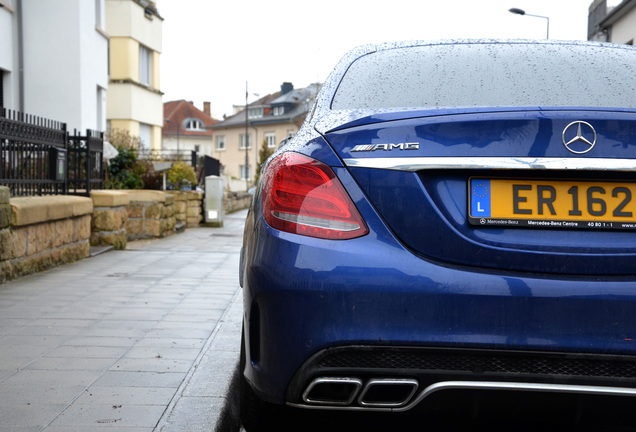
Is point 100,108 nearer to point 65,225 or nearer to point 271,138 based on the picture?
point 65,225

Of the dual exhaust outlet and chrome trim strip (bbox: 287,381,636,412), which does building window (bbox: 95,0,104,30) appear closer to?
the dual exhaust outlet

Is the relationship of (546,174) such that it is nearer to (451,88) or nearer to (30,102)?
(451,88)

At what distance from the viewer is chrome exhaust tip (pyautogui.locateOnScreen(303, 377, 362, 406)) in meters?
2.47

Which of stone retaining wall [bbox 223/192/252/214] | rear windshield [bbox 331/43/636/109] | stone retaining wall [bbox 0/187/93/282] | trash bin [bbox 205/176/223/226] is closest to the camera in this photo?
rear windshield [bbox 331/43/636/109]

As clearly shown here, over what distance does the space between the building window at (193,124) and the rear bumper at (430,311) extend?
90598 millimetres

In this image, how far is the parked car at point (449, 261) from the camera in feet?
7.91

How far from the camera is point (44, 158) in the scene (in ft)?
31.7

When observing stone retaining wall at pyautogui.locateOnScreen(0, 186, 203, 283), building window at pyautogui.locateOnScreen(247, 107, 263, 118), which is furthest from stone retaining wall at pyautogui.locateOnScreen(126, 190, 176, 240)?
building window at pyautogui.locateOnScreen(247, 107, 263, 118)

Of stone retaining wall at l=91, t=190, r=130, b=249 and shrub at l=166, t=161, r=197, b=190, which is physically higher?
shrub at l=166, t=161, r=197, b=190

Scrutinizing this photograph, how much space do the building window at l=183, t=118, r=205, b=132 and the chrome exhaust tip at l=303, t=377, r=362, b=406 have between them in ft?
297

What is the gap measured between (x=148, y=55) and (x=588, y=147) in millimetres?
30770

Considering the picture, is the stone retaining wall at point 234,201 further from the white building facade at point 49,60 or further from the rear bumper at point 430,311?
the rear bumper at point 430,311

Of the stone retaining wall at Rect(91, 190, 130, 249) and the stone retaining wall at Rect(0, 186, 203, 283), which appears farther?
the stone retaining wall at Rect(91, 190, 130, 249)

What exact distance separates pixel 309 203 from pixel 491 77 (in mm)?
933
